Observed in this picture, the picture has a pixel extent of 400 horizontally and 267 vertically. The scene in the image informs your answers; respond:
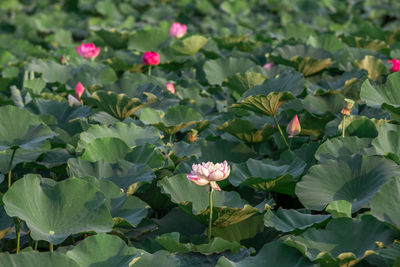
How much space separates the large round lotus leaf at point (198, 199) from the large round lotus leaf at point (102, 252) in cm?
23

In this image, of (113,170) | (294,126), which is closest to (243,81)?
(294,126)

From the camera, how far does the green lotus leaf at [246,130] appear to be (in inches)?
78.9

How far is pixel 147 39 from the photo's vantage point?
3.40m

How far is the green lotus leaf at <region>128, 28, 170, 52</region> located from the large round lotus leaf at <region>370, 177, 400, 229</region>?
2224 millimetres

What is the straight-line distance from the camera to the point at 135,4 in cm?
602

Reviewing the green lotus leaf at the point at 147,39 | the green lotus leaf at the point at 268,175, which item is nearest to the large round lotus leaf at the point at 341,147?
the green lotus leaf at the point at 268,175

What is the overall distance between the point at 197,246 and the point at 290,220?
0.26 meters

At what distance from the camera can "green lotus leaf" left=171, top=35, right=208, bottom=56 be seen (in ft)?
9.57

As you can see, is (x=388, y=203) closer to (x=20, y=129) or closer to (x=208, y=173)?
(x=208, y=173)

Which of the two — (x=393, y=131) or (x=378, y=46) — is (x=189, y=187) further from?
(x=378, y=46)

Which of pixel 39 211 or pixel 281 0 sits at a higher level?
pixel 39 211

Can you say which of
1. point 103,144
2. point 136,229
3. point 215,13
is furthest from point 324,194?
point 215,13

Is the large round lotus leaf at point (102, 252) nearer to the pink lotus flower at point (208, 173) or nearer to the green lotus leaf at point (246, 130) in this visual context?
the pink lotus flower at point (208, 173)

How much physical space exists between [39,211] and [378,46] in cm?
208
